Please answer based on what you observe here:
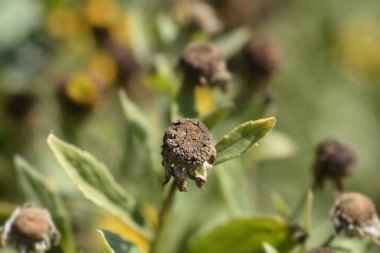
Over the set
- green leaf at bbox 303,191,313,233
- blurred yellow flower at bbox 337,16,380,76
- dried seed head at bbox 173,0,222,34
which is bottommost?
green leaf at bbox 303,191,313,233

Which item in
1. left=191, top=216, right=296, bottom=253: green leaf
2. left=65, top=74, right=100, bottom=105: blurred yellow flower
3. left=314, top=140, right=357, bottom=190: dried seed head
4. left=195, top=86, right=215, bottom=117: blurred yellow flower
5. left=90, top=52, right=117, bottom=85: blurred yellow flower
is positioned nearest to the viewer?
left=191, top=216, right=296, bottom=253: green leaf

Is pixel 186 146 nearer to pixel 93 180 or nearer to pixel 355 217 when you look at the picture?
pixel 93 180

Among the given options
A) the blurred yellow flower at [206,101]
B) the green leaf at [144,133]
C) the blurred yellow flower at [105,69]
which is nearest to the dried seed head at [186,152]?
the green leaf at [144,133]

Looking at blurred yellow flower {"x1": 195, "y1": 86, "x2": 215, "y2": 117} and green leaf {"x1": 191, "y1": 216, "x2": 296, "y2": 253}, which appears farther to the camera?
blurred yellow flower {"x1": 195, "y1": 86, "x2": 215, "y2": 117}

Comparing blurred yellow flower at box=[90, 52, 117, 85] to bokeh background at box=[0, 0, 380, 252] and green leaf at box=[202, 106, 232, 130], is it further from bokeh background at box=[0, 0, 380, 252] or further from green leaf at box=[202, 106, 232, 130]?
green leaf at box=[202, 106, 232, 130]

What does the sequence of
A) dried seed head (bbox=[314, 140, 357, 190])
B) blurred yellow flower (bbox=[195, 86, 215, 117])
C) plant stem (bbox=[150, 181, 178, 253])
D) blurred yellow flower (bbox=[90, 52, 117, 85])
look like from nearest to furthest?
plant stem (bbox=[150, 181, 178, 253]) → dried seed head (bbox=[314, 140, 357, 190]) → blurred yellow flower (bbox=[195, 86, 215, 117]) → blurred yellow flower (bbox=[90, 52, 117, 85])

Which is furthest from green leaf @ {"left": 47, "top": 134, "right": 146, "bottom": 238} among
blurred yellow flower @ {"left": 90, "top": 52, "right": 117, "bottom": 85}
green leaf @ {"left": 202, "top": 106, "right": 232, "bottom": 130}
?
blurred yellow flower @ {"left": 90, "top": 52, "right": 117, "bottom": 85}

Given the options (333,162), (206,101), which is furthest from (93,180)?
(333,162)
